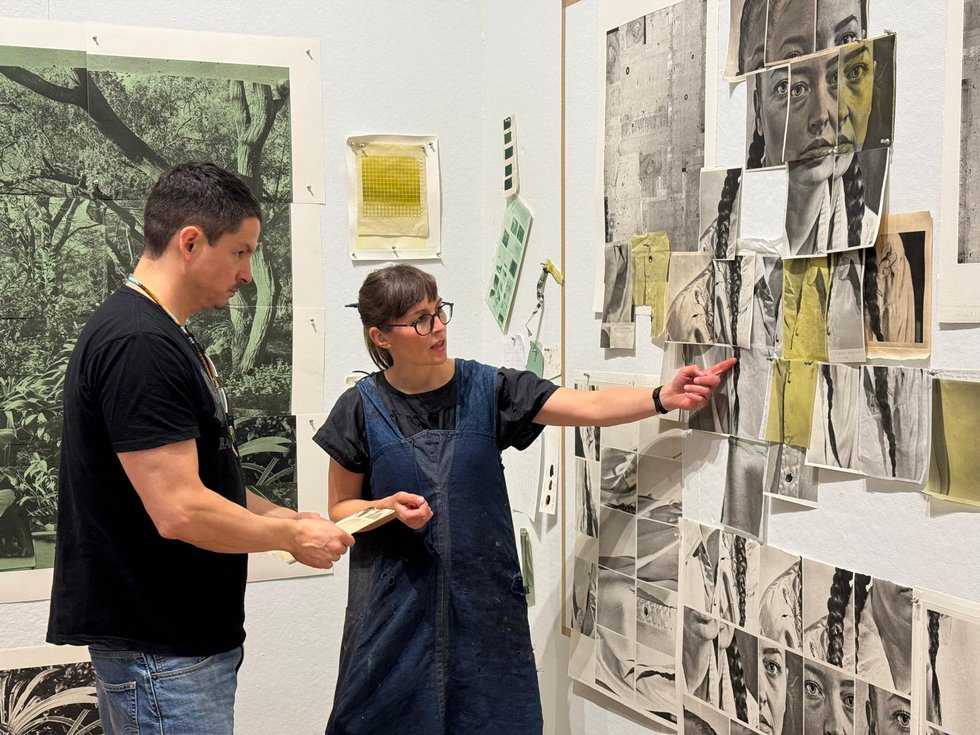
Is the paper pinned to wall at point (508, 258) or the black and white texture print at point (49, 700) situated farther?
the paper pinned to wall at point (508, 258)

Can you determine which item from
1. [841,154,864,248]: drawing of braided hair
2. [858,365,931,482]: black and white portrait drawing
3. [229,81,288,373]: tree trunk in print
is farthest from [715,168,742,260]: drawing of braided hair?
[229,81,288,373]: tree trunk in print

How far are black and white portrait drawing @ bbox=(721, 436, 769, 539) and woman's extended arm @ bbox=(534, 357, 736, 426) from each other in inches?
3.8

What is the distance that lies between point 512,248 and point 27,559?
1.32 m

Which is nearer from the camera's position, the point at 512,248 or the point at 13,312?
the point at 13,312

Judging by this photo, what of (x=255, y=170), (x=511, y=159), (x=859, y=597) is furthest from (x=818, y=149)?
(x=255, y=170)

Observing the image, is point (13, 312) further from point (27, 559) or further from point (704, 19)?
point (704, 19)

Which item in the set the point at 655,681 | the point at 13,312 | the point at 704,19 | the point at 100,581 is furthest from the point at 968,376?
the point at 13,312

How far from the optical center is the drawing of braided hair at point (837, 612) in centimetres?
137

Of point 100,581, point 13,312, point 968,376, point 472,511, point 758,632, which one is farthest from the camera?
point 13,312

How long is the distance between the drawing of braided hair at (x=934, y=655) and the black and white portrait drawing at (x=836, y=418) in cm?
22

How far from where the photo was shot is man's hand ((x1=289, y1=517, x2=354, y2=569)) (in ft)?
4.72

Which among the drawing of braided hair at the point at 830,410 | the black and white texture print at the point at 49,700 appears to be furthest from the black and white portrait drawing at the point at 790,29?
the black and white texture print at the point at 49,700

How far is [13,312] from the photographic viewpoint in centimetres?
215

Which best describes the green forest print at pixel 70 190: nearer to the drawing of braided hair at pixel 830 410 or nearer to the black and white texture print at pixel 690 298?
the black and white texture print at pixel 690 298
